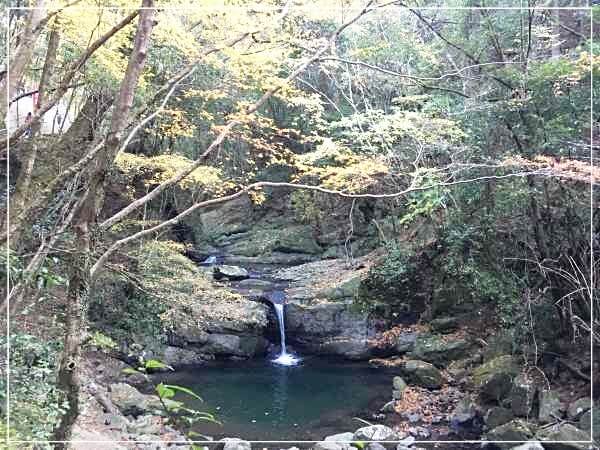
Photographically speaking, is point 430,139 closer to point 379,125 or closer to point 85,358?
point 379,125

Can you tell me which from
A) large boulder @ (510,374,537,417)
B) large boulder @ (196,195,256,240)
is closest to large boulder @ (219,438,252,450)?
large boulder @ (510,374,537,417)

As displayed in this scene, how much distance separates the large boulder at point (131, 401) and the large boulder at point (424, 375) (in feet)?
10.2

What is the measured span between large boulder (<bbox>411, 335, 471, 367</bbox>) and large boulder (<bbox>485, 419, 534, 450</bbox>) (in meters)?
1.83

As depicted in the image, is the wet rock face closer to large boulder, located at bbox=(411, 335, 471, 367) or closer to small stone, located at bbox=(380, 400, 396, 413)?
large boulder, located at bbox=(411, 335, 471, 367)

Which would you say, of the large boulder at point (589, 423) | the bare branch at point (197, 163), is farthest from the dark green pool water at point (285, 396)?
the bare branch at point (197, 163)

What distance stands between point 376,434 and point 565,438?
1.72 meters

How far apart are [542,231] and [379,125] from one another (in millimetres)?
2233

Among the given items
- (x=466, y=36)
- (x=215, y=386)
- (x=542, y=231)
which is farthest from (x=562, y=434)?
(x=466, y=36)

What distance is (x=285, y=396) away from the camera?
21.9ft

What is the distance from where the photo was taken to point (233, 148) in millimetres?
10352

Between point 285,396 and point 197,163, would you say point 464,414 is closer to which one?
point 285,396

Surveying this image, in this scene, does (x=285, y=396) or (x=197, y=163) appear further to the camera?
(x=285, y=396)

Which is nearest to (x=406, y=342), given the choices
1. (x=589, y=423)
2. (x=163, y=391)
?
(x=589, y=423)

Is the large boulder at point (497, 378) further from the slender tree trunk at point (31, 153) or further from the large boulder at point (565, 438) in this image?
the slender tree trunk at point (31, 153)
